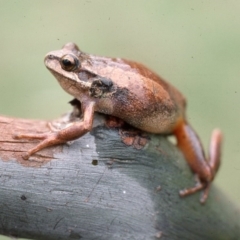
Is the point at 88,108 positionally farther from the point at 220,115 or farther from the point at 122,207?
the point at 220,115

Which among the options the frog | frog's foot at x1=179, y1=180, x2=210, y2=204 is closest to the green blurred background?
frog's foot at x1=179, y1=180, x2=210, y2=204

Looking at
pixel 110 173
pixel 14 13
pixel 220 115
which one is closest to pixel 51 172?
pixel 110 173

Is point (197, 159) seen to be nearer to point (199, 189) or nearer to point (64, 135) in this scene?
point (199, 189)

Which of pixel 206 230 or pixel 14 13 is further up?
pixel 14 13

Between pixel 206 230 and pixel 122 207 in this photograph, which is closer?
pixel 122 207

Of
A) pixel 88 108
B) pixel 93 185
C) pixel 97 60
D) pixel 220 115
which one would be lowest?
pixel 220 115

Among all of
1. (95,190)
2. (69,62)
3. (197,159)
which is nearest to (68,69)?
(69,62)

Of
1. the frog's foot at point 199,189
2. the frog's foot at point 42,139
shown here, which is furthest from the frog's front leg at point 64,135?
the frog's foot at point 199,189

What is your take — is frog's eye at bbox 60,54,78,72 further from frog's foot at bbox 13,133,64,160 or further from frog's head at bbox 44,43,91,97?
frog's foot at bbox 13,133,64,160
